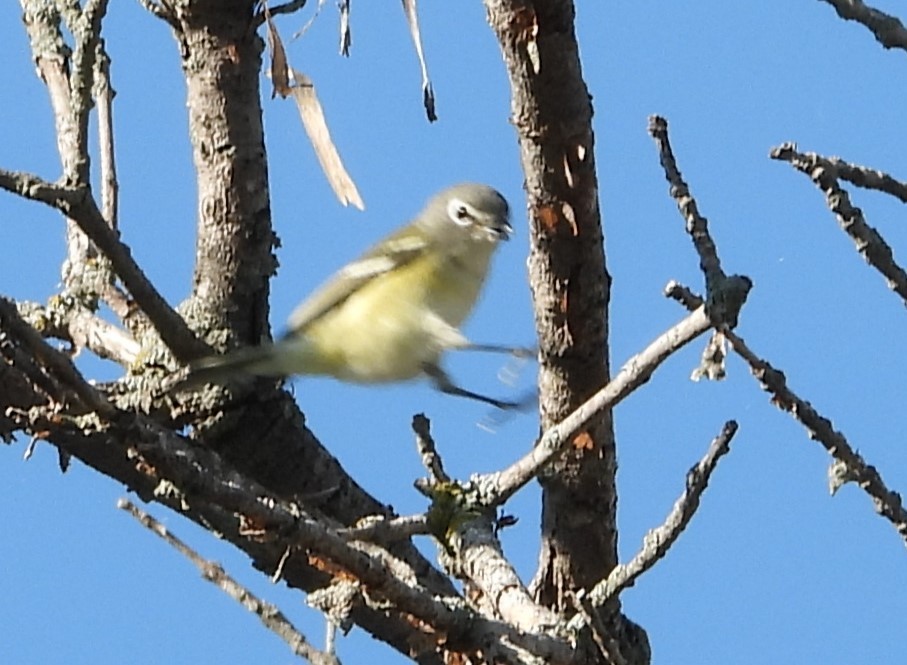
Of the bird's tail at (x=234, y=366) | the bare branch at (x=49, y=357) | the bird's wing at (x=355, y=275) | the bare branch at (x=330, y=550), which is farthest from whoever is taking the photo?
the bird's wing at (x=355, y=275)

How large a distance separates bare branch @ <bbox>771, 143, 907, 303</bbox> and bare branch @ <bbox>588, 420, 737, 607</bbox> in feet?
2.45

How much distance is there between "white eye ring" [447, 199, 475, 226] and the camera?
4.39 metres

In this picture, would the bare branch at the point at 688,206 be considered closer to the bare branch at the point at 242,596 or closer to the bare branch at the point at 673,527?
the bare branch at the point at 673,527

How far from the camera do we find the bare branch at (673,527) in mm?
2557

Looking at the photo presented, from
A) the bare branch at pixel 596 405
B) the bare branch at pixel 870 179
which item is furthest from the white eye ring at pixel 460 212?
the bare branch at pixel 870 179

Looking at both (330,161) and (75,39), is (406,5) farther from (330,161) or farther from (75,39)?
(75,39)

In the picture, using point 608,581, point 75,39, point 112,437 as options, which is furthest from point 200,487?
point 75,39

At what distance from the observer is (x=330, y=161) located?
147 inches

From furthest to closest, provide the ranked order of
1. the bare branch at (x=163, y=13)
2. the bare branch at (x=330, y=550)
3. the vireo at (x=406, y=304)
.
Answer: the vireo at (x=406, y=304) → the bare branch at (x=163, y=13) → the bare branch at (x=330, y=550)

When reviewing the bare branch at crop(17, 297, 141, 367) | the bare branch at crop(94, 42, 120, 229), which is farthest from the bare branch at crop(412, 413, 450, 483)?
the bare branch at crop(94, 42, 120, 229)

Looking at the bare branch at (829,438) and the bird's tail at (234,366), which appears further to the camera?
the bird's tail at (234,366)

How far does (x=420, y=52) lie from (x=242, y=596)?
135cm

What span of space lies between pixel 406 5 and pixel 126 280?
0.87m

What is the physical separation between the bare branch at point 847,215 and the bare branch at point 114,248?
4.34 feet
